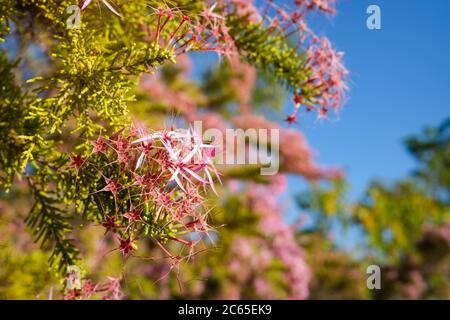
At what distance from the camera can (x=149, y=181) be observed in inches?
52.6

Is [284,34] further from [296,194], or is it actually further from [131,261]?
[296,194]

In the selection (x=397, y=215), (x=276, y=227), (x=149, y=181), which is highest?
(x=397, y=215)

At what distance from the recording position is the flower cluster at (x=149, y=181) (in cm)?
133

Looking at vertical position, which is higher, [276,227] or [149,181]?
[276,227]

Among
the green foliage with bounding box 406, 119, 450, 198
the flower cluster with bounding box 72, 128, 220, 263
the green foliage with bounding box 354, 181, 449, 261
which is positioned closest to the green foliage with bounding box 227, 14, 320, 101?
the flower cluster with bounding box 72, 128, 220, 263

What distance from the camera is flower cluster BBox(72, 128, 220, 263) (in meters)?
1.33

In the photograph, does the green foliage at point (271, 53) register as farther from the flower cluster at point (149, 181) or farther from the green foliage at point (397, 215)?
the green foliage at point (397, 215)

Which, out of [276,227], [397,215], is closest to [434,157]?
[397,215]

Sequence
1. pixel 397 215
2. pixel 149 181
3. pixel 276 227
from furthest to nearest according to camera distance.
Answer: pixel 397 215
pixel 276 227
pixel 149 181

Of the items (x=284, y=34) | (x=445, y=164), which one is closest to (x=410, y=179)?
(x=445, y=164)

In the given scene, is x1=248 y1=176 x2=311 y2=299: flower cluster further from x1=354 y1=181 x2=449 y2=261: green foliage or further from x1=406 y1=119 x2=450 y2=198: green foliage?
x1=406 y1=119 x2=450 y2=198: green foliage

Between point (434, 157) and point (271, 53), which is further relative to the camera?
point (434, 157)

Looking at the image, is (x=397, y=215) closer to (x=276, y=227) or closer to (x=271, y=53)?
(x=276, y=227)
